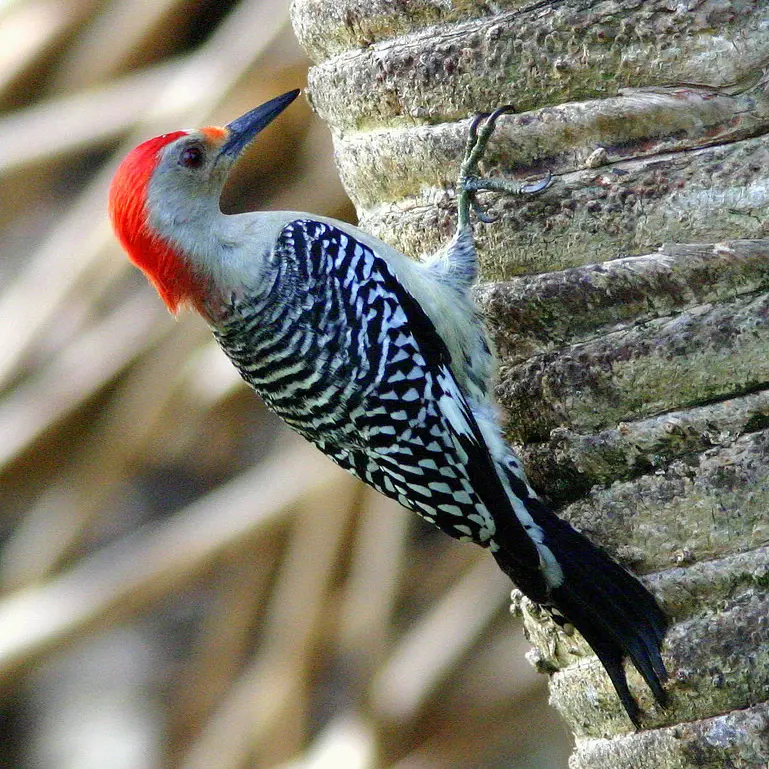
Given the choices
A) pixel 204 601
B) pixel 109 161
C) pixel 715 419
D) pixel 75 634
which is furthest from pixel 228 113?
pixel 715 419

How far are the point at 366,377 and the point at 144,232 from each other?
2.54ft

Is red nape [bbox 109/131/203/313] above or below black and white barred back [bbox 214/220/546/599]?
above

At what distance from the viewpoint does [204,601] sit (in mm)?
8922

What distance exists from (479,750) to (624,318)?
5050 millimetres

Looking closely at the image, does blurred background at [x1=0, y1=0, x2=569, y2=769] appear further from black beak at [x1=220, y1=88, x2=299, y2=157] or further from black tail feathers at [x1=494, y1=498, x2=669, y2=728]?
black tail feathers at [x1=494, y1=498, x2=669, y2=728]

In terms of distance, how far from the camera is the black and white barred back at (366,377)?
3297 mm

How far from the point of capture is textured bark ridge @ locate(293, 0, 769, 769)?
289 centimetres

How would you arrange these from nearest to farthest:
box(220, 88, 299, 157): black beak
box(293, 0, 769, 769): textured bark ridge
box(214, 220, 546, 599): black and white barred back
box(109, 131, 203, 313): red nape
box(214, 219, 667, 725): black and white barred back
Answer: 1. box(293, 0, 769, 769): textured bark ridge
2. box(214, 219, 667, 725): black and white barred back
3. box(214, 220, 546, 599): black and white barred back
4. box(109, 131, 203, 313): red nape
5. box(220, 88, 299, 157): black beak

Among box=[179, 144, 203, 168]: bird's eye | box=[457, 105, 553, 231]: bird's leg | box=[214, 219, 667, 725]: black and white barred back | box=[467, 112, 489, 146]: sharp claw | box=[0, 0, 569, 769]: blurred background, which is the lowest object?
box=[0, 0, 569, 769]: blurred background

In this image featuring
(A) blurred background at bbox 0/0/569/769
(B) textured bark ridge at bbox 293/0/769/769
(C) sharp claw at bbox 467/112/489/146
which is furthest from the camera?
(A) blurred background at bbox 0/0/569/769

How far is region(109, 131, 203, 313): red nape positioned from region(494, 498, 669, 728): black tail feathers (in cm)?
118

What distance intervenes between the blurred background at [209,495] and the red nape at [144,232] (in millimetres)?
3003

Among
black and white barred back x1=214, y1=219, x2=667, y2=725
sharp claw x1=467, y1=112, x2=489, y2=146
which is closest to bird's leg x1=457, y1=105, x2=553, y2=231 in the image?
sharp claw x1=467, y1=112, x2=489, y2=146

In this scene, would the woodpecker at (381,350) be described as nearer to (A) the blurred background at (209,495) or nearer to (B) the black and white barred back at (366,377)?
(B) the black and white barred back at (366,377)
